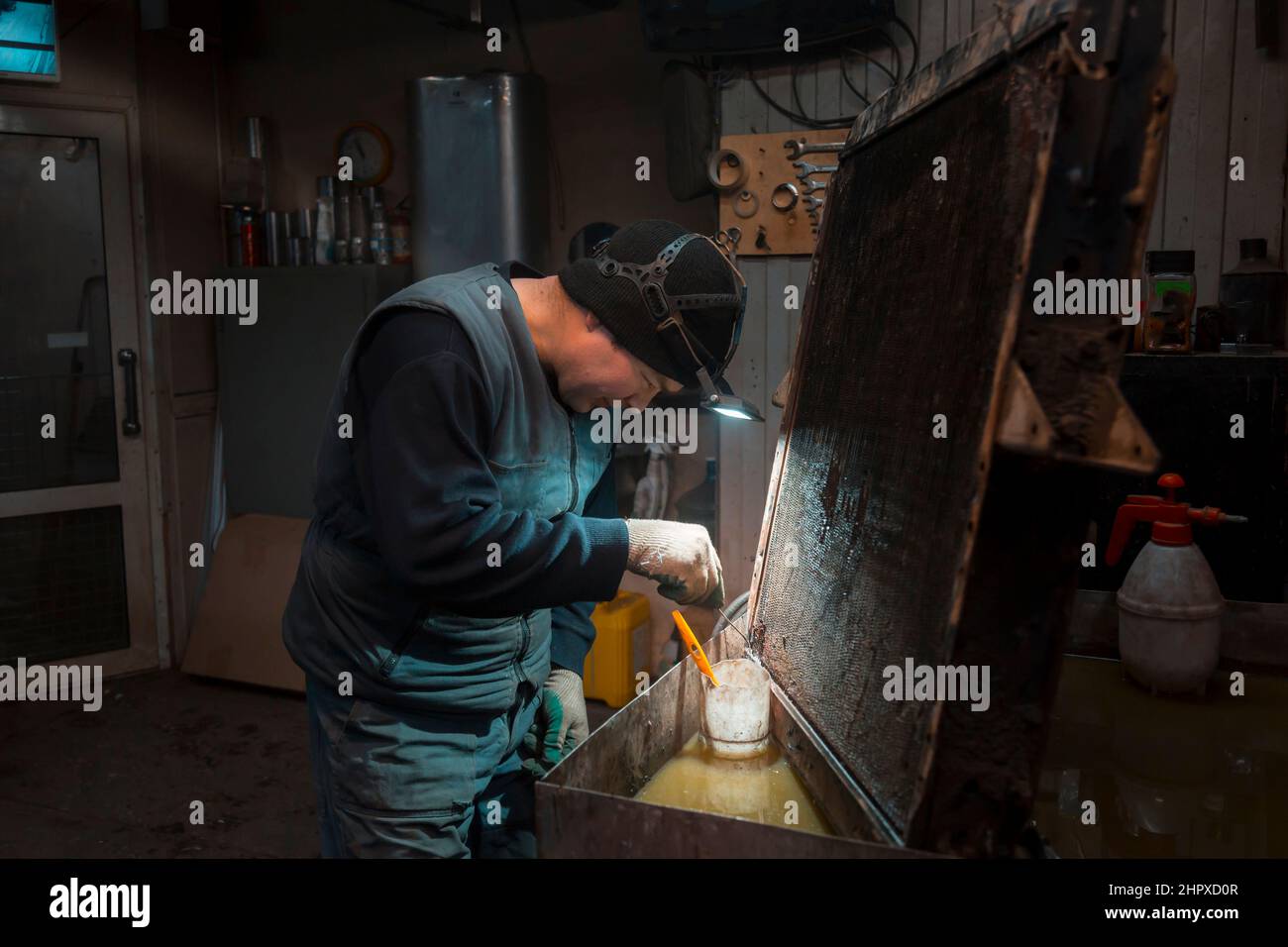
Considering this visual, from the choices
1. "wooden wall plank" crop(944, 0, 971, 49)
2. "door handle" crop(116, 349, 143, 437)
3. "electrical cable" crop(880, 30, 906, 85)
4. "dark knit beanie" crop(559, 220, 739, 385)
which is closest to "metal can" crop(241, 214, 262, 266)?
"door handle" crop(116, 349, 143, 437)

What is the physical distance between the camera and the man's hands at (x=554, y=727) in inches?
64.9

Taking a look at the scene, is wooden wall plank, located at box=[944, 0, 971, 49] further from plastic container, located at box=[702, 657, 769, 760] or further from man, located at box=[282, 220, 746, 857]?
plastic container, located at box=[702, 657, 769, 760]

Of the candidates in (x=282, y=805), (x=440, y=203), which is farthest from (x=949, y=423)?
(x=440, y=203)

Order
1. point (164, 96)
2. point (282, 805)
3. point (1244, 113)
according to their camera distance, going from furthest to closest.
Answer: point (164, 96)
point (282, 805)
point (1244, 113)

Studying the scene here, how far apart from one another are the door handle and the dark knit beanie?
3.46m

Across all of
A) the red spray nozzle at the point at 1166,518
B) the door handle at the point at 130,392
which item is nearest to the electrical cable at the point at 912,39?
the red spray nozzle at the point at 1166,518

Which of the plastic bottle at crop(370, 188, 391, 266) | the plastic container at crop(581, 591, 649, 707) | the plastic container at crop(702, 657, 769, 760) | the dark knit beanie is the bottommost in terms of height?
the plastic container at crop(581, 591, 649, 707)

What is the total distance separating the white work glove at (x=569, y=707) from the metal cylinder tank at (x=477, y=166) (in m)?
2.26

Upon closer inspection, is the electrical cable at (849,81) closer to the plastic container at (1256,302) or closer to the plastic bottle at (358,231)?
the plastic container at (1256,302)

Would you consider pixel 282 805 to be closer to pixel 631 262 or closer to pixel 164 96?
pixel 631 262

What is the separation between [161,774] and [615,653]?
5.27 ft

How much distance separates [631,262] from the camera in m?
1.37

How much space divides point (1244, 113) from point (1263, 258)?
589 millimetres

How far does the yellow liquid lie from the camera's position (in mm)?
1123
